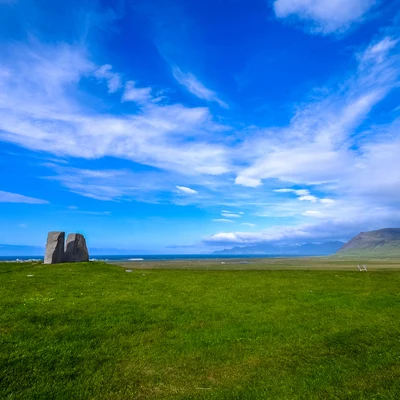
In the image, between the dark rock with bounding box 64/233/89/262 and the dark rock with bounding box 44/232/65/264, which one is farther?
the dark rock with bounding box 64/233/89/262

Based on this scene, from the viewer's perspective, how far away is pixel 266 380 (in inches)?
436

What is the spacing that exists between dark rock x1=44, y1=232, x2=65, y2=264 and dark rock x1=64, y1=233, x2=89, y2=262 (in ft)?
8.58

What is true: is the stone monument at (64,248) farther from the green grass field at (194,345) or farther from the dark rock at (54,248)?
the green grass field at (194,345)

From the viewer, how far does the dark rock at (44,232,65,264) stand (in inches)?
1987

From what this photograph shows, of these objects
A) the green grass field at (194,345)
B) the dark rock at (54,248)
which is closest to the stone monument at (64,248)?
the dark rock at (54,248)

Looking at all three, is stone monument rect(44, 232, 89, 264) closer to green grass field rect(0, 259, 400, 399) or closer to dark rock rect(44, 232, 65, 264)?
dark rock rect(44, 232, 65, 264)

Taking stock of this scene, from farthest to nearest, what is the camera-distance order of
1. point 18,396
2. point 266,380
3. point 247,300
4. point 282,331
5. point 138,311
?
1. point 247,300
2. point 138,311
3. point 282,331
4. point 266,380
5. point 18,396

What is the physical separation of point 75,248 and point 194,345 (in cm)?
4854

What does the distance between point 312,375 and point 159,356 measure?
246 inches

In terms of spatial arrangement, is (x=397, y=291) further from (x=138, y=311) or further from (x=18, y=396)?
(x=18, y=396)

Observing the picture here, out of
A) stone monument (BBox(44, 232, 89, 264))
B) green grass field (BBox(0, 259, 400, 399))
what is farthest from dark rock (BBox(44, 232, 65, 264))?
green grass field (BBox(0, 259, 400, 399))

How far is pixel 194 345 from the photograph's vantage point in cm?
1417

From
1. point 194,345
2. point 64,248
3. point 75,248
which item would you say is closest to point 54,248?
point 64,248

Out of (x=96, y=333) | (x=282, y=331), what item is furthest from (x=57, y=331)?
(x=282, y=331)
